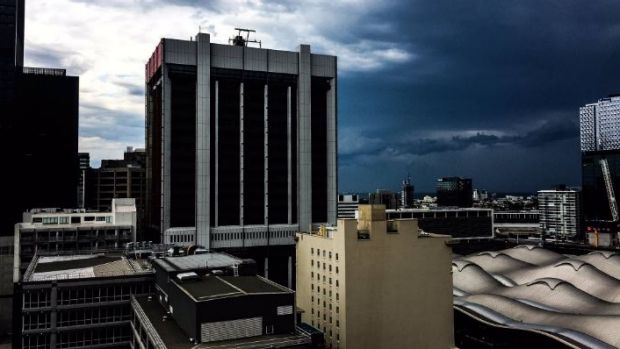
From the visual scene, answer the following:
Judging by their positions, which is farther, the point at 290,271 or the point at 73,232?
the point at 290,271

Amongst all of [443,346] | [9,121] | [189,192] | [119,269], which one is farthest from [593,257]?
[9,121]

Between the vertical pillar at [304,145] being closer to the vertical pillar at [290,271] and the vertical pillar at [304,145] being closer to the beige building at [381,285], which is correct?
the vertical pillar at [290,271]

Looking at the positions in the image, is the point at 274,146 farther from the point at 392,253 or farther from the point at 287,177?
the point at 392,253

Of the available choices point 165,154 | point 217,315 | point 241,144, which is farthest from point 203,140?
point 217,315

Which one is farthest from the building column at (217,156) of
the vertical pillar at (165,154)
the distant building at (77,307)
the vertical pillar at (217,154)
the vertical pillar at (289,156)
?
the distant building at (77,307)

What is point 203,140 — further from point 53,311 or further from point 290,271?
point 53,311

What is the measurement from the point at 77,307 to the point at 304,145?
7864 centimetres

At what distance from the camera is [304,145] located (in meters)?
138

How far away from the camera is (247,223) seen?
133m

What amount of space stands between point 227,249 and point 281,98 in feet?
142

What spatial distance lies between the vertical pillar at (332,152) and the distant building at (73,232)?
52.9 m

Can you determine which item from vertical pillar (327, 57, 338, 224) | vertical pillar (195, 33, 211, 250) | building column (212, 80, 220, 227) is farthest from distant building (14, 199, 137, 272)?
vertical pillar (327, 57, 338, 224)

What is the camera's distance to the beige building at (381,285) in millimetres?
75875

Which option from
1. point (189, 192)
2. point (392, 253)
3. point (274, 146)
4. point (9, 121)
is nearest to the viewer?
point (392, 253)
